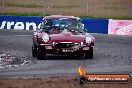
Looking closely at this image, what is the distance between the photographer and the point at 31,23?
3522cm

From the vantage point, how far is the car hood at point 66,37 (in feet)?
58.1

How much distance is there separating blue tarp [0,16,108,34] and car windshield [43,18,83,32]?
48.8 ft

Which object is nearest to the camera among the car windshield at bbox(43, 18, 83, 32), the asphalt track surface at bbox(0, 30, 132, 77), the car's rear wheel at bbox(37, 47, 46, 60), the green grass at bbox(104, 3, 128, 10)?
the asphalt track surface at bbox(0, 30, 132, 77)

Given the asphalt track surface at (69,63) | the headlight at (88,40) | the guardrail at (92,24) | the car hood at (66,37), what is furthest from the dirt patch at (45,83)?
the guardrail at (92,24)

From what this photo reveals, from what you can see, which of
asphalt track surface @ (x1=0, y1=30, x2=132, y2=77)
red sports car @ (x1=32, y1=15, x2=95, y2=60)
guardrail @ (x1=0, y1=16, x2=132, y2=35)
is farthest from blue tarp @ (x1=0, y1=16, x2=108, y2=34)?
red sports car @ (x1=32, y1=15, x2=95, y2=60)

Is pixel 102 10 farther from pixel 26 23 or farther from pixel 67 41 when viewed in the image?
pixel 67 41

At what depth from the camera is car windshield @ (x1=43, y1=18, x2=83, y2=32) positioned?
18891 mm

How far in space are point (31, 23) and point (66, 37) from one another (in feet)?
57.5

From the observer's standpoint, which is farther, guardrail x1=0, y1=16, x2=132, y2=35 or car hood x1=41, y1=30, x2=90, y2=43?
guardrail x1=0, y1=16, x2=132, y2=35

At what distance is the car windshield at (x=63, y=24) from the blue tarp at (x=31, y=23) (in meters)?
14.9

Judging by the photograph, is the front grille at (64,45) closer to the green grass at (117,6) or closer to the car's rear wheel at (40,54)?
the car's rear wheel at (40,54)

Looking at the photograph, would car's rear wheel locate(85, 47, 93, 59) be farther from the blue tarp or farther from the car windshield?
the blue tarp

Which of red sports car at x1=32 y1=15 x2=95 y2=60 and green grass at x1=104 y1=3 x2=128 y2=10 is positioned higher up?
green grass at x1=104 y1=3 x2=128 y2=10

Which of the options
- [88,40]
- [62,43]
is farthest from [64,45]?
[88,40]
